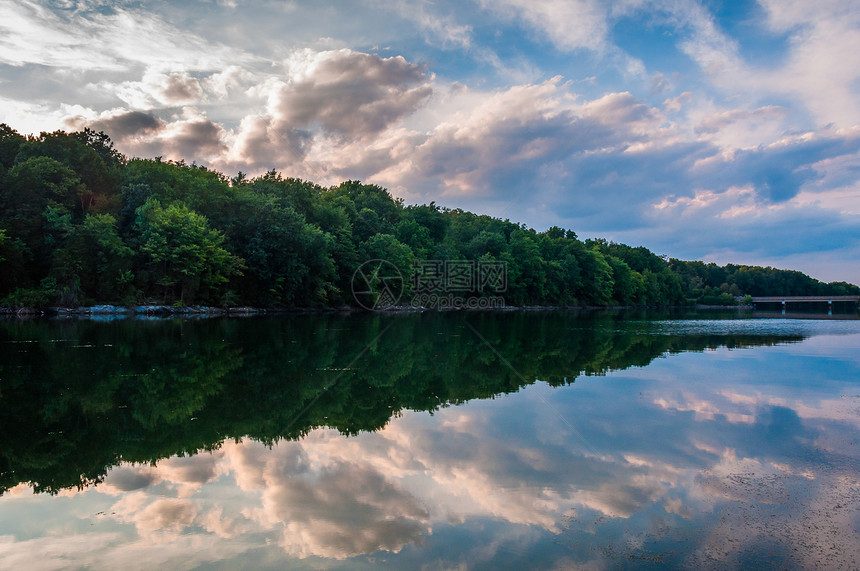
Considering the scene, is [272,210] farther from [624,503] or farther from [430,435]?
[624,503]

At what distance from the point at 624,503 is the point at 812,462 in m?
3.41

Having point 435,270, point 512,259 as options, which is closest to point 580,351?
point 435,270

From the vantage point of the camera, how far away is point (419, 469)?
6617mm

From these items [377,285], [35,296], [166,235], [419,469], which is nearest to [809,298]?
[377,285]

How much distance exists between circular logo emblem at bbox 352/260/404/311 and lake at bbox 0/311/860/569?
4632 centimetres

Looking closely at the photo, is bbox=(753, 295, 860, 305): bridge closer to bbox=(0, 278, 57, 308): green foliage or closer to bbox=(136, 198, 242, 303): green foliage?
bbox=(136, 198, 242, 303): green foliage

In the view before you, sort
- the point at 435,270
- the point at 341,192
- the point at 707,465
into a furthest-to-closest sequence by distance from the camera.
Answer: the point at 341,192 → the point at 435,270 → the point at 707,465

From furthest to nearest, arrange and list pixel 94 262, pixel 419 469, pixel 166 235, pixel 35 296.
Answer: pixel 166 235, pixel 94 262, pixel 35 296, pixel 419 469

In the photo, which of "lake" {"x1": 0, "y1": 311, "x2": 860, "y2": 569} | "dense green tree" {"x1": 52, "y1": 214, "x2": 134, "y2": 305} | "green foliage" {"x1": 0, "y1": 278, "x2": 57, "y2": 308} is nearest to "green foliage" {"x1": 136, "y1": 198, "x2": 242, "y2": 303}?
"dense green tree" {"x1": 52, "y1": 214, "x2": 134, "y2": 305}

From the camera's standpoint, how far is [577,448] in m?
7.48

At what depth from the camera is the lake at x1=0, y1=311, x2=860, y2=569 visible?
452cm

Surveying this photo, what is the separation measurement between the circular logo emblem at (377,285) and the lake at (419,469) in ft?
152

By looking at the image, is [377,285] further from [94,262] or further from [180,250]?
[94,262]

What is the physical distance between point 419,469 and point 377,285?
2233 inches
